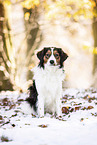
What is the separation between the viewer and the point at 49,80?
5078 mm

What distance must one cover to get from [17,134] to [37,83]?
6.34ft

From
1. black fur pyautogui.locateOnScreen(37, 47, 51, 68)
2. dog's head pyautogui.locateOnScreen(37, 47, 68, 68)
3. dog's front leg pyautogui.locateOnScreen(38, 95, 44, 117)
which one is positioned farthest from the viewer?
dog's front leg pyautogui.locateOnScreen(38, 95, 44, 117)

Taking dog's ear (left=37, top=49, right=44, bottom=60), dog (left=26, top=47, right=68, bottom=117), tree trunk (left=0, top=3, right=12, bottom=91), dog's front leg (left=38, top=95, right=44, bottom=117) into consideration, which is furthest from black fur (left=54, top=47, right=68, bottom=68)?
tree trunk (left=0, top=3, right=12, bottom=91)

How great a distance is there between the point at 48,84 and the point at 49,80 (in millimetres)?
94

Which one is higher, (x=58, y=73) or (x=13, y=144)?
(x=58, y=73)

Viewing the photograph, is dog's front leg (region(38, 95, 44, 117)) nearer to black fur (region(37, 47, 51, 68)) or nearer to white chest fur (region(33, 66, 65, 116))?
white chest fur (region(33, 66, 65, 116))

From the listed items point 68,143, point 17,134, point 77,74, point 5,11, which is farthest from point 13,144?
point 77,74

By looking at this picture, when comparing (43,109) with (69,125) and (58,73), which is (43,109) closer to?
(58,73)

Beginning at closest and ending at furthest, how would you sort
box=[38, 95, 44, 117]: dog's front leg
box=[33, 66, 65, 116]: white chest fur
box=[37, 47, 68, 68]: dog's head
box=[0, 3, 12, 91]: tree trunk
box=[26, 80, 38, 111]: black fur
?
box=[37, 47, 68, 68]: dog's head < box=[33, 66, 65, 116]: white chest fur < box=[38, 95, 44, 117]: dog's front leg < box=[26, 80, 38, 111]: black fur < box=[0, 3, 12, 91]: tree trunk

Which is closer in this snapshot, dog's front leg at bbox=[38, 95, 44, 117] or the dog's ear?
the dog's ear

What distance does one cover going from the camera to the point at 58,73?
16.7 ft

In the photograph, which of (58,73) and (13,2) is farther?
(13,2)

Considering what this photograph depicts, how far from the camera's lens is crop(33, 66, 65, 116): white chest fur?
504cm

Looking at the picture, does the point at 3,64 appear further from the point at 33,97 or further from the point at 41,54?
the point at 41,54
